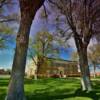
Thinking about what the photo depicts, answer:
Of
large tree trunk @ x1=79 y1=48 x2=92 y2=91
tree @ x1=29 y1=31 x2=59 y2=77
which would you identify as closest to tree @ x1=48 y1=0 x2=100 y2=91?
large tree trunk @ x1=79 y1=48 x2=92 y2=91

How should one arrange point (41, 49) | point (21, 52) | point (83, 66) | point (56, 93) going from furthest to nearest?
point (41, 49), point (83, 66), point (56, 93), point (21, 52)

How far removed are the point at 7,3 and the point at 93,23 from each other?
8466 millimetres

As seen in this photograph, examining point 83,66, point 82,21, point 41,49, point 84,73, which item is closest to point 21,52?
point 83,66

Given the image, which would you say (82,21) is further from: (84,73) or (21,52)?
(21,52)

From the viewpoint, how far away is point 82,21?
80.5 feet

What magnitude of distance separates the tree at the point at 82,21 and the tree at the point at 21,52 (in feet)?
26.3

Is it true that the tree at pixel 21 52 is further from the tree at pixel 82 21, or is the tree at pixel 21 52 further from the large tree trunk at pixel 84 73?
the large tree trunk at pixel 84 73

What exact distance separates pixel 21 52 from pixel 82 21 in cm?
1085

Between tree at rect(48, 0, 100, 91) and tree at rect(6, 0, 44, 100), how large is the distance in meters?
8.03

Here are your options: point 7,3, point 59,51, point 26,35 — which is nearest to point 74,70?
point 59,51

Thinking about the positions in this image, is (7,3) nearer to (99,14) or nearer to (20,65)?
(99,14)

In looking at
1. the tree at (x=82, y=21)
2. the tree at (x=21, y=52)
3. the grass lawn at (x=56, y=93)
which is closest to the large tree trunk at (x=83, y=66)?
the tree at (x=82, y=21)

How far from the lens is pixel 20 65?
14.7m

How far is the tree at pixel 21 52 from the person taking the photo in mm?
14469
